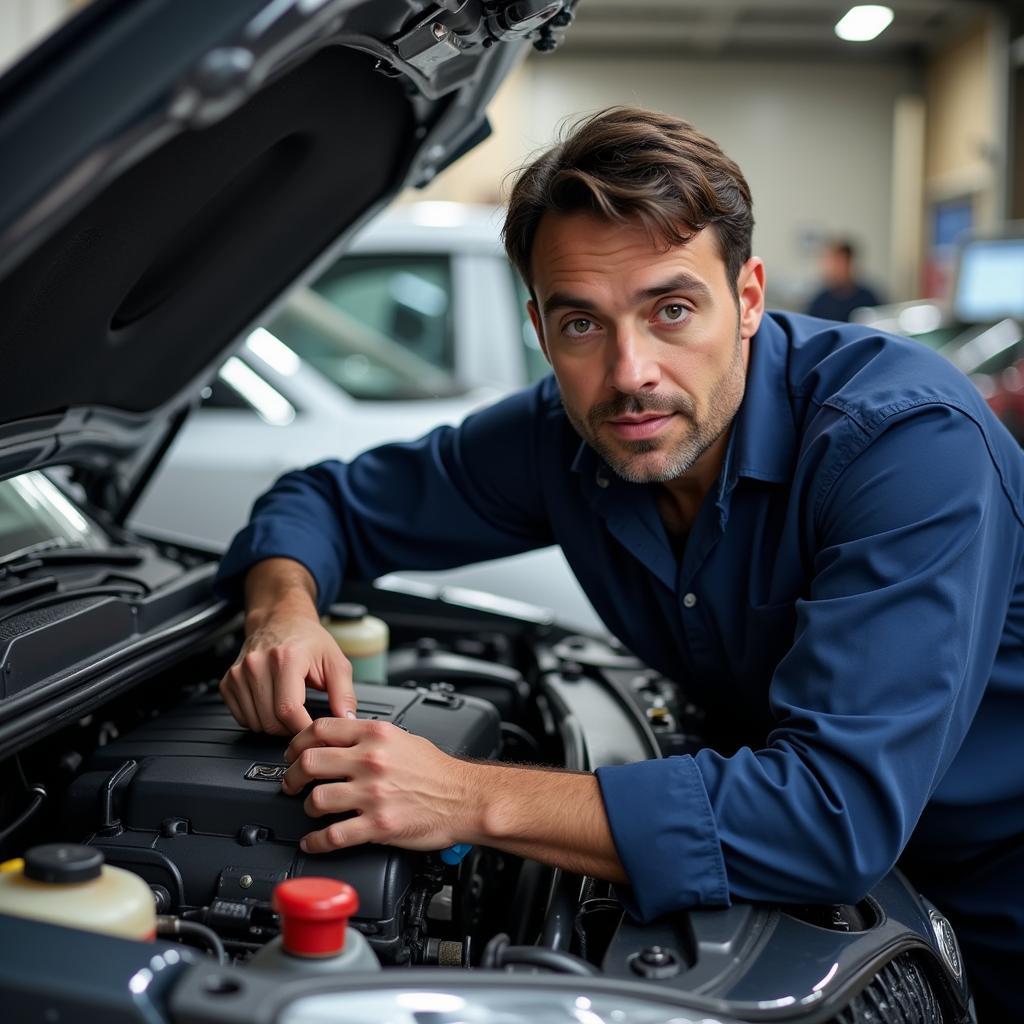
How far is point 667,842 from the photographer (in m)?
1.16

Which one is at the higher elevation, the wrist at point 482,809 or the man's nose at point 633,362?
the man's nose at point 633,362

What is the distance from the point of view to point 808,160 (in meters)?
13.8

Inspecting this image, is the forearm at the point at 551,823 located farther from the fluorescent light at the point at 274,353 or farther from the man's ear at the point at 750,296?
the fluorescent light at the point at 274,353

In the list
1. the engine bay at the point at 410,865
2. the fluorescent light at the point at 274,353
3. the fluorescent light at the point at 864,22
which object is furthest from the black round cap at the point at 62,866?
the fluorescent light at the point at 864,22

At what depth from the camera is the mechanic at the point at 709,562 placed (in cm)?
118

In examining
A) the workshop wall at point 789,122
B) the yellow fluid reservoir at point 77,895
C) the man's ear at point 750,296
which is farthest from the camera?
the workshop wall at point 789,122

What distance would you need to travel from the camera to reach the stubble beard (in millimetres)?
1484

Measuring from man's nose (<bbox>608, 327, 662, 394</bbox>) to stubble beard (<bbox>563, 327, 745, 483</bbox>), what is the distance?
25mm

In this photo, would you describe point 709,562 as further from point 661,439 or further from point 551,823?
point 551,823

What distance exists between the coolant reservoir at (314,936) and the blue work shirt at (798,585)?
0.99ft

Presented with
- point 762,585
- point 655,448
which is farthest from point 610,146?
point 762,585

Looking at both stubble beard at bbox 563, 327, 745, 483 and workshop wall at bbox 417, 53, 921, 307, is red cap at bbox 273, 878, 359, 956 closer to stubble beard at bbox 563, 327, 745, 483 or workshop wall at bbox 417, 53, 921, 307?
stubble beard at bbox 563, 327, 745, 483

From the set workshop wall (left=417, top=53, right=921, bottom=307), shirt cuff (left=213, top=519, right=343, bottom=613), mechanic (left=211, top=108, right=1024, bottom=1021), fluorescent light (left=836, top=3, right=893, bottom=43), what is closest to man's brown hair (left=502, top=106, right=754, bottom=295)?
mechanic (left=211, top=108, right=1024, bottom=1021)

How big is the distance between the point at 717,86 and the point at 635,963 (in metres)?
13.9
